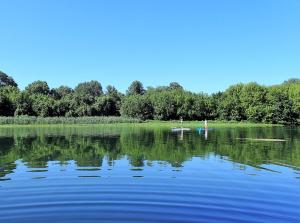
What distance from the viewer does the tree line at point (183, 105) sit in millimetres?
121500

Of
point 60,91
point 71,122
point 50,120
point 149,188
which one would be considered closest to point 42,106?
point 50,120

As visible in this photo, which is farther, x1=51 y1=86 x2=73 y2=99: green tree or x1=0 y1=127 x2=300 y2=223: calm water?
x1=51 y1=86 x2=73 y2=99: green tree

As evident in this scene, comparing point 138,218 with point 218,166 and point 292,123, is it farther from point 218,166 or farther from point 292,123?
point 292,123

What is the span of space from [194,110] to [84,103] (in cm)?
3412

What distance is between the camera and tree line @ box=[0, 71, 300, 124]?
4783 inches

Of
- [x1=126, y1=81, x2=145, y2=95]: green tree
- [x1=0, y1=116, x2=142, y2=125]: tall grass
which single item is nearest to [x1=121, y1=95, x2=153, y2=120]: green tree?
[x1=0, y1=116, x2=142, y2=125]: tall grass

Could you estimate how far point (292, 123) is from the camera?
123438 millimetres

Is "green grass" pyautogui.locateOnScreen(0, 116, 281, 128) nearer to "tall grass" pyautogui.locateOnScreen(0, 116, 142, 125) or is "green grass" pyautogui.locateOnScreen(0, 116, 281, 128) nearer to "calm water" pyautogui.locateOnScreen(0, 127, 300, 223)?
"tall grass" pyautogui.locateOnScreen(0, 116, 142, 125)

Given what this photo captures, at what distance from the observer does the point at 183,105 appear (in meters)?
129

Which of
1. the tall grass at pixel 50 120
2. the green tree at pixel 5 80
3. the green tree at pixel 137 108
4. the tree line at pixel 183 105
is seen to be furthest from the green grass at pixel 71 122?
the green tree at pixel 5 80

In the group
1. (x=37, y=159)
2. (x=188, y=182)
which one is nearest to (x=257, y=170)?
(x=188, y=182)

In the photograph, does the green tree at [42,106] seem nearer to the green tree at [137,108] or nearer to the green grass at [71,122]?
the green grass at [71,122]

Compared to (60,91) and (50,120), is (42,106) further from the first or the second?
(60,91)

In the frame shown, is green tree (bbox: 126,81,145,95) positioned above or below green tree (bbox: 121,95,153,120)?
above
